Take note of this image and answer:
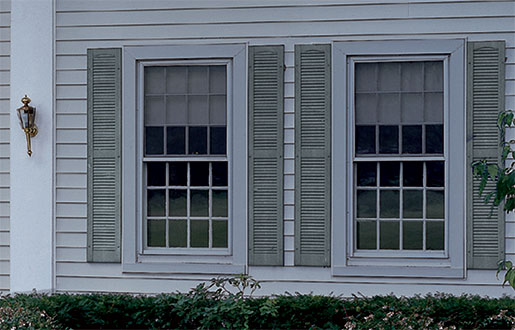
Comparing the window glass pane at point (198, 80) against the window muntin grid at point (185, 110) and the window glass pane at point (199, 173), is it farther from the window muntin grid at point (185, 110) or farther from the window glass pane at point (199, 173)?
the window glass pane at point (199, 173)

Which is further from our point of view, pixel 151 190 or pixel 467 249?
pixel 151 190

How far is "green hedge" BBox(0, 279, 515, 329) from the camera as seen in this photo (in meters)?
5.01

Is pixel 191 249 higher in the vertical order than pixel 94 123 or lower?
lower

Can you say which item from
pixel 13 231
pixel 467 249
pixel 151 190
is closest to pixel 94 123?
pixel 151 190

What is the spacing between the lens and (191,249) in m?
6.10

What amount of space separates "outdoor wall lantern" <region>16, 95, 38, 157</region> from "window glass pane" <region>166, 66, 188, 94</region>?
135 centimetres

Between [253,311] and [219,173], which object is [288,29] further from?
[253,311]

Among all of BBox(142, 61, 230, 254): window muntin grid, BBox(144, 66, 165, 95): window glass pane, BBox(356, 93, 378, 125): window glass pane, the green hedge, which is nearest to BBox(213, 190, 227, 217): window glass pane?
BBox(142, 61, 230, 254): window muntin grid

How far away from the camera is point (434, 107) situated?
5824mm

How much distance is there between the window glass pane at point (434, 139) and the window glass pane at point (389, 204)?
51 cm

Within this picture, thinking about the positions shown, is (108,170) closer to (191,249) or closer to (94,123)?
(94,123)

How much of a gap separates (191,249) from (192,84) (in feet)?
5.24

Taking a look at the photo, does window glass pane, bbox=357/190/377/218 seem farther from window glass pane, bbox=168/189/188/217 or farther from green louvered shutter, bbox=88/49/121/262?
green louvered shutter, bbox=88/49/121/262

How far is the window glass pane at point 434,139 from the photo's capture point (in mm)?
5828
